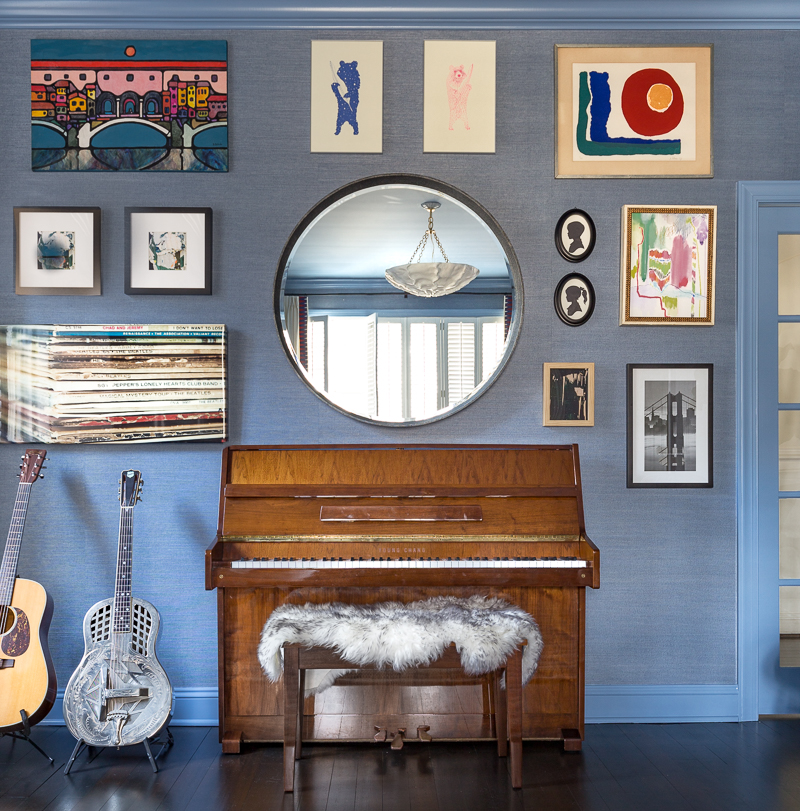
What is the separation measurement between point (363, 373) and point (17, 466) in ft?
4.92

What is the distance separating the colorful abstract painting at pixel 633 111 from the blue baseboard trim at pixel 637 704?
2.15 m

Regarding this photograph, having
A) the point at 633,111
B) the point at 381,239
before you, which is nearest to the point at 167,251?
the point at 381,239

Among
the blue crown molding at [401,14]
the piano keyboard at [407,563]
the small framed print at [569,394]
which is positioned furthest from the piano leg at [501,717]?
the blue crown molding at [401,14]

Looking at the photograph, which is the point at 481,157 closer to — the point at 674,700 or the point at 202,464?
the point at 202,464

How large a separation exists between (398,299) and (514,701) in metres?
1.57

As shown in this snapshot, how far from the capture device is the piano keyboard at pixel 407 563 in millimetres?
2283

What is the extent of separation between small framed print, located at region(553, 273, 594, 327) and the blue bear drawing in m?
1.09

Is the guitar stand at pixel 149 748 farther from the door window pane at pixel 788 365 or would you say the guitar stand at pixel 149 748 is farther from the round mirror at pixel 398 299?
the door window pane at pixel 788 365

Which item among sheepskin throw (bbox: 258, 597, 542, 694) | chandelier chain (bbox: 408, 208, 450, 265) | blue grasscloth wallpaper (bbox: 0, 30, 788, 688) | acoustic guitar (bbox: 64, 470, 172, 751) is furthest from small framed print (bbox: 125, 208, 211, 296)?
sheepskin throw (bbox: 258, 597, 542, 694)

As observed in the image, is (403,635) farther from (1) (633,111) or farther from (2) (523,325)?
(1) (633,111)

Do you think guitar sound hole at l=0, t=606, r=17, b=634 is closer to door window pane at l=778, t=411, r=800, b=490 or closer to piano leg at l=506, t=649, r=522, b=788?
piano leg at l=506, t=649, r=522, b=788

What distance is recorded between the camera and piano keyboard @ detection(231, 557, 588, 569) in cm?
228

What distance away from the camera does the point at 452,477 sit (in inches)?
99.0

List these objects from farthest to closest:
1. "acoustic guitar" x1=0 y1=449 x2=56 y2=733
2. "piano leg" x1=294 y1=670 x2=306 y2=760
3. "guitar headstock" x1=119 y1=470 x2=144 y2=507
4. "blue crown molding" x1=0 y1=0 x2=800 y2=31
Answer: "blue crown molding" x1=0 y1=0 x2=800 y2=31 < "guitar headstock" x1=119 y1=470 x2=144 y2=507 < "acoustic guitar" x1=0 y1=449 x2=56 y2=733 < "piano leg" x1=294 y1=670 x2=306 y2=760
